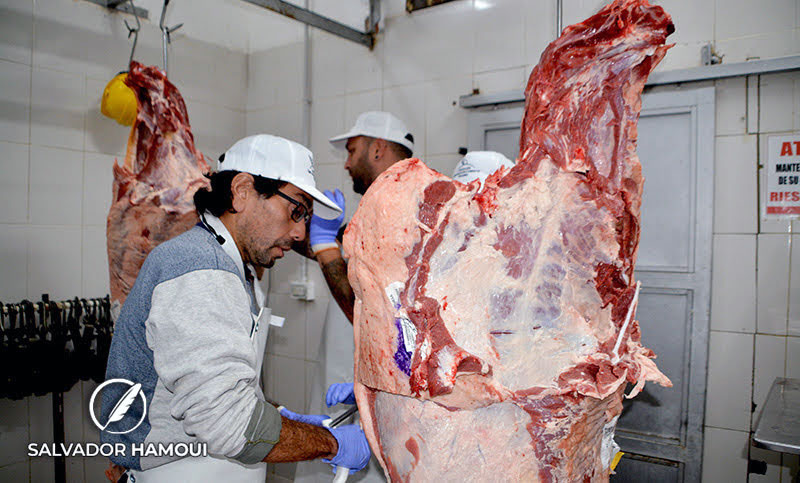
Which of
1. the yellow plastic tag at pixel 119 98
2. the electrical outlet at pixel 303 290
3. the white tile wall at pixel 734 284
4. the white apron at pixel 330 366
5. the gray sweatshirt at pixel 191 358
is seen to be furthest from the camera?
the electrical outlet at pixel 303 290

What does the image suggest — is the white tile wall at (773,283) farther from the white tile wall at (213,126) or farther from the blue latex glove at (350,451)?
the white tile wall at (213,126)

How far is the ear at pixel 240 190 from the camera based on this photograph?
63.9 inches

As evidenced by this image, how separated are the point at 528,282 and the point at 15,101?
9.77ft

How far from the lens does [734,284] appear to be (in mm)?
2234

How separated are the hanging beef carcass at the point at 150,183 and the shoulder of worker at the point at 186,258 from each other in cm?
78

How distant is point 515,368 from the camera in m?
1.05

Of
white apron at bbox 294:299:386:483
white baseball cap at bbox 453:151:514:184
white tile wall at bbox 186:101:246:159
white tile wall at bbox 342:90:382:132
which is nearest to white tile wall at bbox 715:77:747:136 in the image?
white baseball cap at bbox 453:151:514:184

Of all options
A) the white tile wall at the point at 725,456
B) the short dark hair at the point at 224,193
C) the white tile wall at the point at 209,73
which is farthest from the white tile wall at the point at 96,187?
the white tile wall at the point at 725,456

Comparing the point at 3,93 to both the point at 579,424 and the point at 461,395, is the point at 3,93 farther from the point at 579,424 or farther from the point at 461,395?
the point at 579,424

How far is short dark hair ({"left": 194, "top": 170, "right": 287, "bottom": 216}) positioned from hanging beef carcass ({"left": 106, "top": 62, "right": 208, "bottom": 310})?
21.7 inches

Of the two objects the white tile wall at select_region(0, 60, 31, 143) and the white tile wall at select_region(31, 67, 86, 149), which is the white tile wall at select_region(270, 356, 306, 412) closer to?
the white tile wall at select_region(31, 67, 86, 149)

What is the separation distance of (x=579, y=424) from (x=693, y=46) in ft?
6.54

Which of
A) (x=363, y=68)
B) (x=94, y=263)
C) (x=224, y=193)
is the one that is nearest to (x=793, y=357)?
(x=224, y=193)

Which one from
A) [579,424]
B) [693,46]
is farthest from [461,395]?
[693,46]
